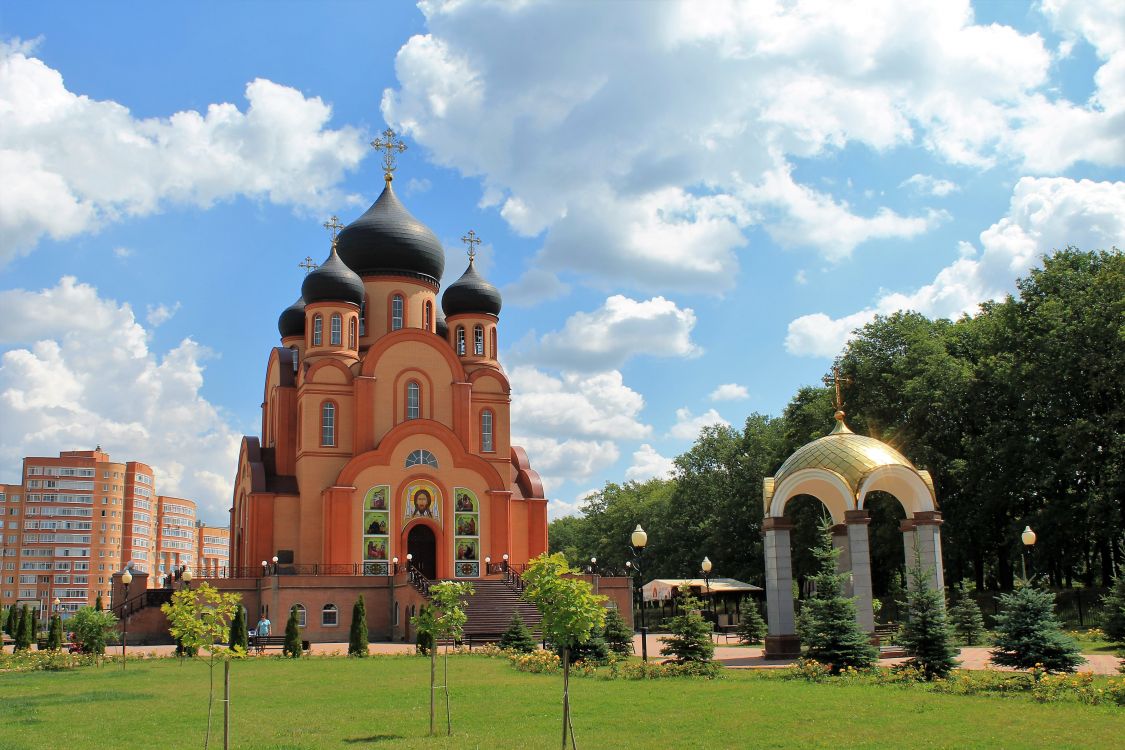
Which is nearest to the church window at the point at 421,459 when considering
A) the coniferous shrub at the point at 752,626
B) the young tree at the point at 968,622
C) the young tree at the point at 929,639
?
the coniferous shrub at the point at 752,626

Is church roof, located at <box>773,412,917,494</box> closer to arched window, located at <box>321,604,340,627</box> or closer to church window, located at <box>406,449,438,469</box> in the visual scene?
arched window, located at <box>321,604,340,627</box>

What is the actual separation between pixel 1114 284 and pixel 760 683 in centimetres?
2081

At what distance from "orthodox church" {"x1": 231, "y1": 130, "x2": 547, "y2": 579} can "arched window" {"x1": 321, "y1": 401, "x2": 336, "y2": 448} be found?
5cm

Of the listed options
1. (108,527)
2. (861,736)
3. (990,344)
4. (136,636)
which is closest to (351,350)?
(136,636)

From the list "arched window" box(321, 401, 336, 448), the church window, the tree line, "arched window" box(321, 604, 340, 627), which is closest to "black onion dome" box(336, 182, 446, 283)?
"arched window" box(321, 401, 336, 448)

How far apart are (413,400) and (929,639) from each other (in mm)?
25578

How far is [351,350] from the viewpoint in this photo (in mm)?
39375

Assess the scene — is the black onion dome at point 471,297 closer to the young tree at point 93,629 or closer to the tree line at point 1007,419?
the tree line at point 1007,419

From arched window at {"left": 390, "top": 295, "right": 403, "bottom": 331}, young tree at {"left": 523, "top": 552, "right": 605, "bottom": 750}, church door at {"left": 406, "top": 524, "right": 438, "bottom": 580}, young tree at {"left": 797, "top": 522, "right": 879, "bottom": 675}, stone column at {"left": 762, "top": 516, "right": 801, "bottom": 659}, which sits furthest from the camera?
arched window at {"left": 390, "top": 295, "right": 403, "bottom": 331}

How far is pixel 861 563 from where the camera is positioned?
21047mm

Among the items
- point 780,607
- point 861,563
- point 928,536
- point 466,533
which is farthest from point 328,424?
point 928,536

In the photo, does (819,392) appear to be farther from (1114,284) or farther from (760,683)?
(760,683)

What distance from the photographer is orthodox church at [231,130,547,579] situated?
1451 inches

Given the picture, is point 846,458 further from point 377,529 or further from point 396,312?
point 396,312
